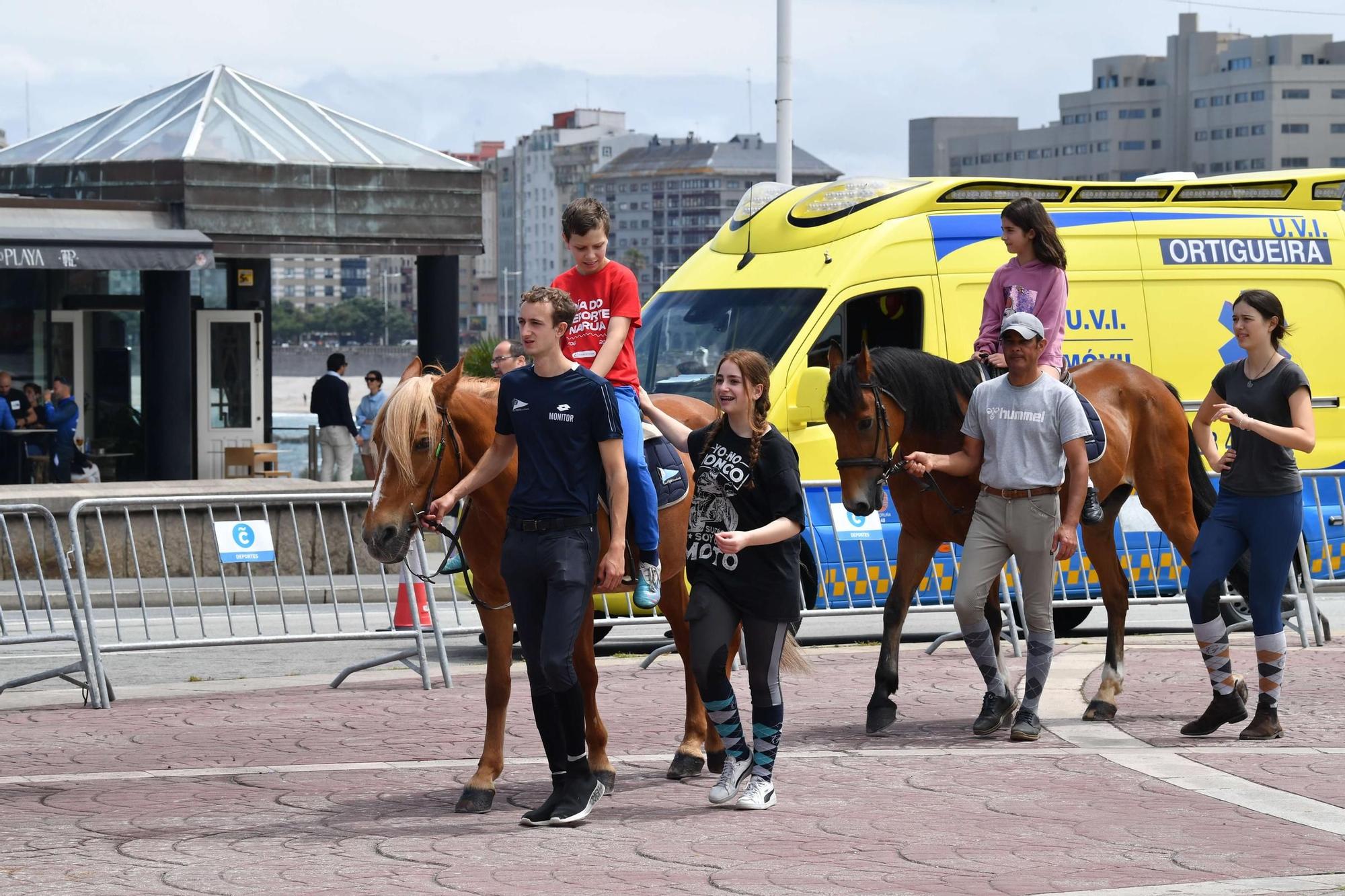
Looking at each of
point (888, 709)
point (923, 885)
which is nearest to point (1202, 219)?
point (888, 709)

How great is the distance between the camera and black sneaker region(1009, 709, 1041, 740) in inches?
339

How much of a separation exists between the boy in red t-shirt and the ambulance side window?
452 centimetres

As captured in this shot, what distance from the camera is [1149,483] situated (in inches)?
409

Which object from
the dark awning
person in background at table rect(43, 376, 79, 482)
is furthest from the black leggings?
the dark awning

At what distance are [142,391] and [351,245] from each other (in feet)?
10.6

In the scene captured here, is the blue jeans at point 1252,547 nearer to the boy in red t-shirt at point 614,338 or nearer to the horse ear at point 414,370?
the boy in red t-shirt at point 614,338

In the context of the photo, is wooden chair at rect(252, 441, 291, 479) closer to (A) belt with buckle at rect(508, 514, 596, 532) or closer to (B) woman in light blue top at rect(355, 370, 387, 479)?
(B) woman in light blue top at rect(355, 370, 387, 479)

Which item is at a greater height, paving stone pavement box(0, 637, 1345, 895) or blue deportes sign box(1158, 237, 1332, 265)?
blue deportes sign box(1158, 237, 1332, 265)

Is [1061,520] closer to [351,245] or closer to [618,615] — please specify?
[618,615]

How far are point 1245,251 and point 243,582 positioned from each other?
8.18 meters

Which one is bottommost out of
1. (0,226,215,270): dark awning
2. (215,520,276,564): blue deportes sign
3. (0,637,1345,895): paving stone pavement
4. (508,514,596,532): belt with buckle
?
(0,637,1345,895): paving stone pavement

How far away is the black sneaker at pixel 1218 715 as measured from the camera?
28.4 feet

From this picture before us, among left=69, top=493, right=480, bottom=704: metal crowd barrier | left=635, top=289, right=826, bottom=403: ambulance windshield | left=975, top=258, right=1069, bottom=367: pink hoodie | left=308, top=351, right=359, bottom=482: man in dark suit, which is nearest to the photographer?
left=975, top=258, right=1069, bottom=367: pink hoodie

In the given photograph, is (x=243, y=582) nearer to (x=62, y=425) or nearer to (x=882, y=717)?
(x=62, y=425)
